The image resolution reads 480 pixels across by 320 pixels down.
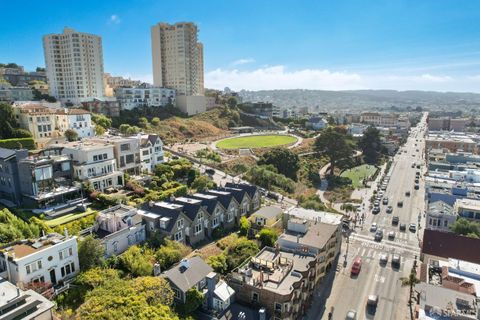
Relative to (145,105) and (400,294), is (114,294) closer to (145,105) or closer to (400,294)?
(400,294)

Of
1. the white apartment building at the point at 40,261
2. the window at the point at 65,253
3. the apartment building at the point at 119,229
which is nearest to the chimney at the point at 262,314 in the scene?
the apartment building at the point at 119,229

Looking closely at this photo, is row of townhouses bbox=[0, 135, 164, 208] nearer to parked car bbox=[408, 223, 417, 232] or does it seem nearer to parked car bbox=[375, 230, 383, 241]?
parked car bbox=[375, 230, 383, 241]

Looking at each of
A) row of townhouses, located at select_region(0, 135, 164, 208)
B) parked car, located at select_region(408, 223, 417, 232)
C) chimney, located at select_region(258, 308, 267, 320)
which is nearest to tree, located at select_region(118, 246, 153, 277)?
chimney, located at select_region(258, 308, 267, 320)

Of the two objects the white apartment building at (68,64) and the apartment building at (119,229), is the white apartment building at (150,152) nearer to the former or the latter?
the apartment building at (119,229)

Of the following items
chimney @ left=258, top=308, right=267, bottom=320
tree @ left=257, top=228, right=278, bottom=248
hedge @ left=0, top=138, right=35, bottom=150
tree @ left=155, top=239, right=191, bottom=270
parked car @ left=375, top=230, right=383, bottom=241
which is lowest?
parked car @ left=375, top=230, right=383, bottom=241

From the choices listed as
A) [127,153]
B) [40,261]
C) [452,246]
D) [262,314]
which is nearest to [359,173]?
[452,246]

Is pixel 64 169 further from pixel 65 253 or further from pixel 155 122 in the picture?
pixel 155 122
